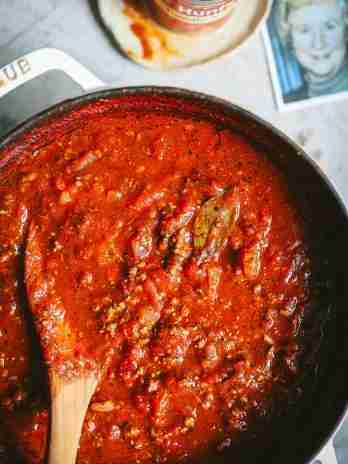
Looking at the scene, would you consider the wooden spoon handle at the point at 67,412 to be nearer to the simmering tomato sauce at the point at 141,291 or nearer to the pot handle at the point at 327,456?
the simmering tomato sauce at the point at 141,291

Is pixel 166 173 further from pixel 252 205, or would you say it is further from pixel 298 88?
pixel 298 88

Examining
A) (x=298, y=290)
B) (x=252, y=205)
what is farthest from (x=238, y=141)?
(x=298, y=290)

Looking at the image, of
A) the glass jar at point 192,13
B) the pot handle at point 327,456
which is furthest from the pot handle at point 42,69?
the pot handle at point 327,456

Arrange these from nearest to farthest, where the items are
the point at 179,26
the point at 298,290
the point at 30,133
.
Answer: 1. the point at 30,133
2. the point at 298,290
3. the point at 179,26

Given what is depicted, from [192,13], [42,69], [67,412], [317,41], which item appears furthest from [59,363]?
[317,41]

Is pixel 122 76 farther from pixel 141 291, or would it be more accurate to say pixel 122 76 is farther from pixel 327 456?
pixel 327 456

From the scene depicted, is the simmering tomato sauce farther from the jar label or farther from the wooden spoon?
the jar label
